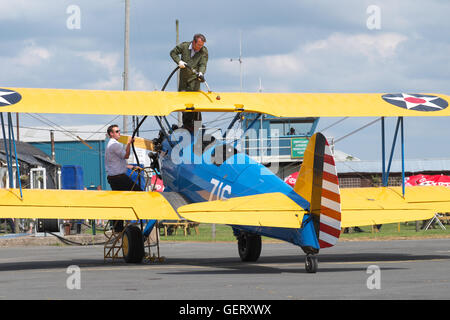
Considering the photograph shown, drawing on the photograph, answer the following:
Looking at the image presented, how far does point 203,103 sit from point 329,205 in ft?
14.2

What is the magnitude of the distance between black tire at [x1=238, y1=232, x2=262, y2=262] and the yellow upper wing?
2.29 meters

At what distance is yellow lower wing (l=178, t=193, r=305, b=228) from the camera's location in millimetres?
10164

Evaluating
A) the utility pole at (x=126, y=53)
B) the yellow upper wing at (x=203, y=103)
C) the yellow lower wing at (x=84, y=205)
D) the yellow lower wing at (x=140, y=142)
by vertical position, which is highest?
the utility pole at (x=126, y=53)

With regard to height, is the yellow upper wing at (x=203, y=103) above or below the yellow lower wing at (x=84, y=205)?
above

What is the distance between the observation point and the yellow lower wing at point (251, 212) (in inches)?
400

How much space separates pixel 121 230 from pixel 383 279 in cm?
699

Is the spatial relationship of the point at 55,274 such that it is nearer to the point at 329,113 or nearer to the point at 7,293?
the point at 7,293

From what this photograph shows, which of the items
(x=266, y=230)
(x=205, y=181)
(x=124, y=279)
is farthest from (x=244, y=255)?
(x=124, y=279)

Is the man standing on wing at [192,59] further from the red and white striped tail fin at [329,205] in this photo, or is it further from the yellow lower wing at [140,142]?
the red and white striped tail fin at [329,205]

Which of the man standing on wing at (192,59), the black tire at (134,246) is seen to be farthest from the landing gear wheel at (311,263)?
the man standing on wing at (192,59)

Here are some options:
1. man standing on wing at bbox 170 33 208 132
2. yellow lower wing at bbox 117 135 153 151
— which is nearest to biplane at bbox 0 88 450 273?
man standing on wing at bbox 170 33 208 132

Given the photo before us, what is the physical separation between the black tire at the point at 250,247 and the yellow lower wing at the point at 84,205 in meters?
1.83

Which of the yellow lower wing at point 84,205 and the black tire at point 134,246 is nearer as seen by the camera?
the yellow lower wing at point 84,205

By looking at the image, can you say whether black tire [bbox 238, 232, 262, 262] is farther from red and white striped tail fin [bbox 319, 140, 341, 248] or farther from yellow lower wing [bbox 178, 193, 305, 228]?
red and white striped tail fin [bbox 319, 140, 341, 248]
